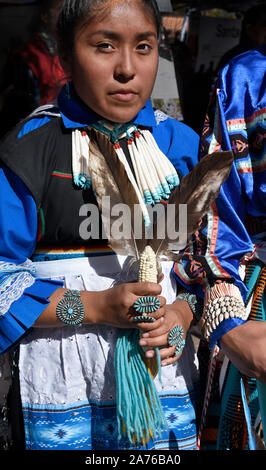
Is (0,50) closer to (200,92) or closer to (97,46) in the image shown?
(200,92)

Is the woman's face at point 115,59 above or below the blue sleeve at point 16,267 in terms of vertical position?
above

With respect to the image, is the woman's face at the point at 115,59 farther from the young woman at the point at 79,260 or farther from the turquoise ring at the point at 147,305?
the turquoise ring at the point at 147,305

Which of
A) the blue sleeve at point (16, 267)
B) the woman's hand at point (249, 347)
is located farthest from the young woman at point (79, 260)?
the woman's hand at point (249, 347)

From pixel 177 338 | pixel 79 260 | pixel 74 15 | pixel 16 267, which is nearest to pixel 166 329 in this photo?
pixel 177 338

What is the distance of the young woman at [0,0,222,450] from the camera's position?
4.21 ft

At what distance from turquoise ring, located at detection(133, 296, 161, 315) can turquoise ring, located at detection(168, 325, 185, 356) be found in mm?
118

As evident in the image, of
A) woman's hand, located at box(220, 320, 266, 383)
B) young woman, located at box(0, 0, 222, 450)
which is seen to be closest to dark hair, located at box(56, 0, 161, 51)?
young woman, located at box(0, 0, 222, 450)

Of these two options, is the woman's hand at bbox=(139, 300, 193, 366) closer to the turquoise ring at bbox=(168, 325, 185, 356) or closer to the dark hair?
the turquoise ring at bbox=(168, 325, 185, 356)

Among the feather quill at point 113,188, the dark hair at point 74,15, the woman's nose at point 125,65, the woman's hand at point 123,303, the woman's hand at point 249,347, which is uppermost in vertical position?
the dark hair at point 74,15

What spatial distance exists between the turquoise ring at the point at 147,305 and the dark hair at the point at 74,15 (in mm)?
739

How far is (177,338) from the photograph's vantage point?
133cm

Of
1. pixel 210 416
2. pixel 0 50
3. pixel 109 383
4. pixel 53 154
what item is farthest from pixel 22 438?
pixel 0 50

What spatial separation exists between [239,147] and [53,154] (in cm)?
53

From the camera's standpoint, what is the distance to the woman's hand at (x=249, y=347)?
1.21 m
